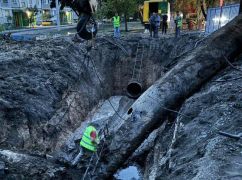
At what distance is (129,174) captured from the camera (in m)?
8.53

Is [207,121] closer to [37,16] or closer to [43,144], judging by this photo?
[43,144]

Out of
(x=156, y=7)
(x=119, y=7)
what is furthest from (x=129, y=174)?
(x=156, y=7)

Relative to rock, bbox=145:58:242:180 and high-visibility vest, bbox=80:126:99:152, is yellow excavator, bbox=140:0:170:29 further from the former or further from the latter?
high-visibility vest, bbox=80:126:99:152

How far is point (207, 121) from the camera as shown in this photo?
656cm

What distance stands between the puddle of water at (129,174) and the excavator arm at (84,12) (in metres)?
4.70

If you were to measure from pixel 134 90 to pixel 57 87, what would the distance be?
473cm

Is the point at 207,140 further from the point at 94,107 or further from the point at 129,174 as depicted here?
the point at 94,107

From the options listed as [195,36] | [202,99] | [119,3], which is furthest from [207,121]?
[119,3]

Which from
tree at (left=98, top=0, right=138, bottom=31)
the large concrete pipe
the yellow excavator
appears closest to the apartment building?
tree at (left=98, top=0, right=138, bottom=31)

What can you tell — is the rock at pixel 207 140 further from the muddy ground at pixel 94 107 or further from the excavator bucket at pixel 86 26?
the excavator bucket at pixel 86 26

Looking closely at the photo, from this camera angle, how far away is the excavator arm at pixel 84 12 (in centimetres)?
961

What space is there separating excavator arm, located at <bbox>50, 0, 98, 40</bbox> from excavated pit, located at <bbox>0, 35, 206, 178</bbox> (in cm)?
75

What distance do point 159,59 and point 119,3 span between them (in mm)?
9279

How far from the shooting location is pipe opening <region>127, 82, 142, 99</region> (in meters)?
15.3
